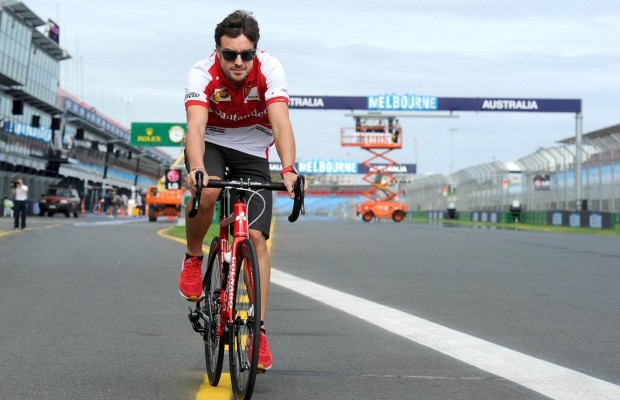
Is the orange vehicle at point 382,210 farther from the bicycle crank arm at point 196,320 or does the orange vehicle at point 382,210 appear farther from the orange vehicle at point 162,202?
the bicycle crank arm at point 196,320

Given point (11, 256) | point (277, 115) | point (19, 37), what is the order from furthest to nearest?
point (19, 37) → point (11, 256) → point (277, 115)

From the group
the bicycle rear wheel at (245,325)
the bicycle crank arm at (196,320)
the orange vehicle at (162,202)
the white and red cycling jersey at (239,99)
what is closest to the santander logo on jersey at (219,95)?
the white and red cycling jersey at (239,99)

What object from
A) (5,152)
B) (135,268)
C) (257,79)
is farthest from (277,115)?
(5,152)

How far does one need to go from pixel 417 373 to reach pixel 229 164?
1.42 metres

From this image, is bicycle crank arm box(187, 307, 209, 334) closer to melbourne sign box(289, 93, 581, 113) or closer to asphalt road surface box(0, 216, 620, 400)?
asphalt road surface box(0, 216, 620, 400)

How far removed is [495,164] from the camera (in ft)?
145

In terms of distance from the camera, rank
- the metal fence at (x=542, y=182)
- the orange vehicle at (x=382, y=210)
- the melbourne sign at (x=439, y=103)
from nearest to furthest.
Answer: the metal fence at (x=542, y=182), the melbourne sign at (x=439, y=103), the orange vehicle at (x=382, y=210)

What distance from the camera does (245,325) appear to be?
414cm

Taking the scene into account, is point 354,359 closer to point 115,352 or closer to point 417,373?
point 417,373

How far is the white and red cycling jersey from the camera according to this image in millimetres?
4793

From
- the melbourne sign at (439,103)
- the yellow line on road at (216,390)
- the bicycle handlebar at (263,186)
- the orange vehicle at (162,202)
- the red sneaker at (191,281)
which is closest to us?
the bicycle handlebar at (263,186)

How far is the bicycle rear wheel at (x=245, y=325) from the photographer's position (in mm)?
3955

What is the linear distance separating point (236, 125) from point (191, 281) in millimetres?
838

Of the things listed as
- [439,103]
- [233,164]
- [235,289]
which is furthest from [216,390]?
[439,103]
